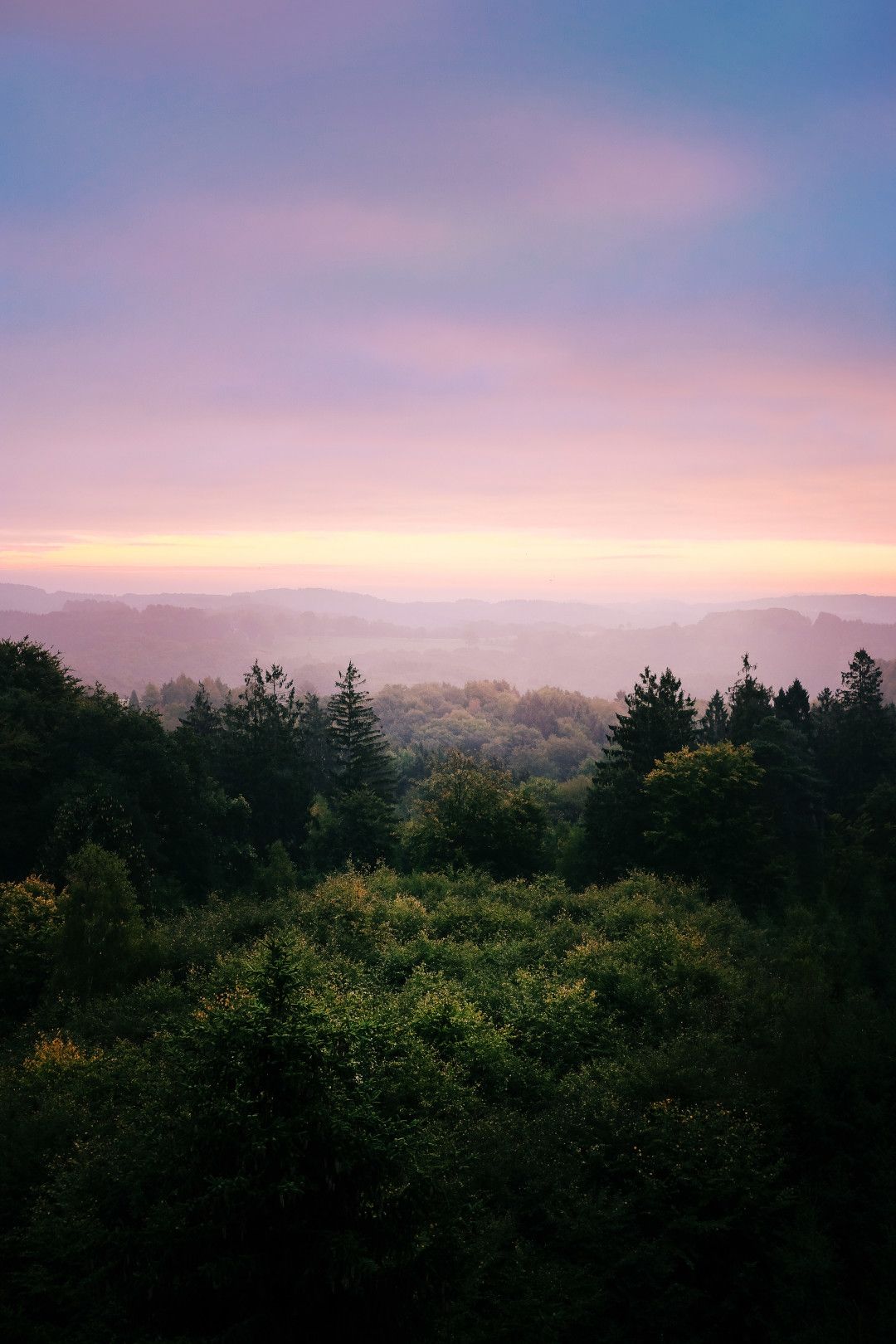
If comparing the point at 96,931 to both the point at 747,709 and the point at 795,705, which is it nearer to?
the point at 747,709

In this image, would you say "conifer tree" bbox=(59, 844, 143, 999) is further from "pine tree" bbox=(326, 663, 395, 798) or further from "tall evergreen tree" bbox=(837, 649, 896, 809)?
"tall evergreen tree" bbox=(837, 649, 896, 809)

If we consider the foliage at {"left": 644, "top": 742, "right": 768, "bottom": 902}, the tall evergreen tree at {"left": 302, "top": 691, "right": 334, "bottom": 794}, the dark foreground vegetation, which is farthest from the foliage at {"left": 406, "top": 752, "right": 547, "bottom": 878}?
the tall evergreen tree at {"left": 302, "top": 691, "right": 334, "bottom": 794}

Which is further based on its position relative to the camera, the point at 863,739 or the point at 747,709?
the point at 863,739

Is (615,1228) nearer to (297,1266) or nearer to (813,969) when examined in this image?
(297,1266)

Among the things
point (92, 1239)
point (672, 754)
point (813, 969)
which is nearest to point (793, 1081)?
point (813, 969)

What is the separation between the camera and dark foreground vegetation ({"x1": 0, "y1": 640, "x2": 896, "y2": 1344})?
8.98 metres

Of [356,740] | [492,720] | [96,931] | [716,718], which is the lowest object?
[492,720]

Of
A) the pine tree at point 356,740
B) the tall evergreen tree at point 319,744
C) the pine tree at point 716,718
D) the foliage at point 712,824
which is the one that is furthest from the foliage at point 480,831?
the pine tree at point 716,718

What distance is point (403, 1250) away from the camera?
891 cm

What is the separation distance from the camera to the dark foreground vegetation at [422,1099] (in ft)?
29.5

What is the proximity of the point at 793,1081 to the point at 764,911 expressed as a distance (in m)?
20.1

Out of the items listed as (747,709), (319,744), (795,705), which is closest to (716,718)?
(795,705)

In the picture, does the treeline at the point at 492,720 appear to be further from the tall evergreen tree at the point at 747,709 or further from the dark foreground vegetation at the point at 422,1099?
the dark foreground vegetation at the point at 422,1099

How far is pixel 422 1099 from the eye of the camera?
11961 mm
